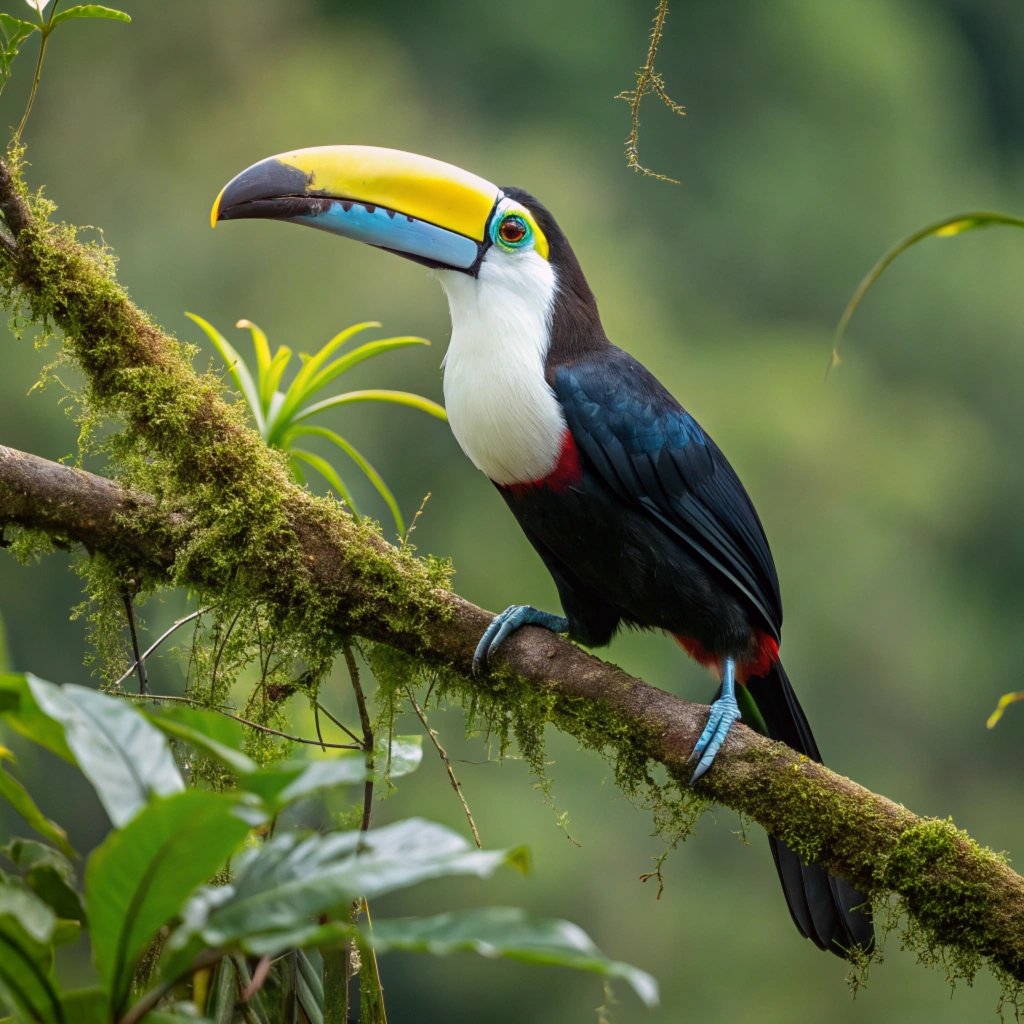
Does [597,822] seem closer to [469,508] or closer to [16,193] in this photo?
[469,508]

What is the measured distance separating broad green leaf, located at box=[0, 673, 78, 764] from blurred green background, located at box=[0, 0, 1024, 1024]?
4449 millimetres

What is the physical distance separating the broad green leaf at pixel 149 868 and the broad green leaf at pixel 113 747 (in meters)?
0.03

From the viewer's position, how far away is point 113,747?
3.48 feet

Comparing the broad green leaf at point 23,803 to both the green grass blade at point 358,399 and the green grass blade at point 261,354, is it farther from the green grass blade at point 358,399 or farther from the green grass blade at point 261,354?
the green grass blade at point 261,354

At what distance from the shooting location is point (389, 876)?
3.17 ft

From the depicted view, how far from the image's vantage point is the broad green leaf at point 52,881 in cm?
123

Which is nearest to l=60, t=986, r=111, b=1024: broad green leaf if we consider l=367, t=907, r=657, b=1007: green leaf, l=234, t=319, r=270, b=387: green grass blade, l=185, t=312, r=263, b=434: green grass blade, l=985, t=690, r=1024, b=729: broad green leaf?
l=367, t=907, r=657, b=1007: green leaf

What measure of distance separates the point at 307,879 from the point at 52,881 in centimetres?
→ 36

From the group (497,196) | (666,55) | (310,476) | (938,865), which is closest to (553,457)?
(497,196)

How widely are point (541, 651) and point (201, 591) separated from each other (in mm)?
551

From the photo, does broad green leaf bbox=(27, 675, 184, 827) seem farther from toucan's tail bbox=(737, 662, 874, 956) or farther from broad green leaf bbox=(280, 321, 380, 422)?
broad green leaf bbox=(280, 321, 380, 422)

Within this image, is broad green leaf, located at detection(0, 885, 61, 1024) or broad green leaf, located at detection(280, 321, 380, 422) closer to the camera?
broad green leaf, located at detection(0, 885, 61, 1024)

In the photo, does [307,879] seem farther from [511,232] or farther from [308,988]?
[511,232]

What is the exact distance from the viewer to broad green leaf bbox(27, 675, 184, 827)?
1025mm
